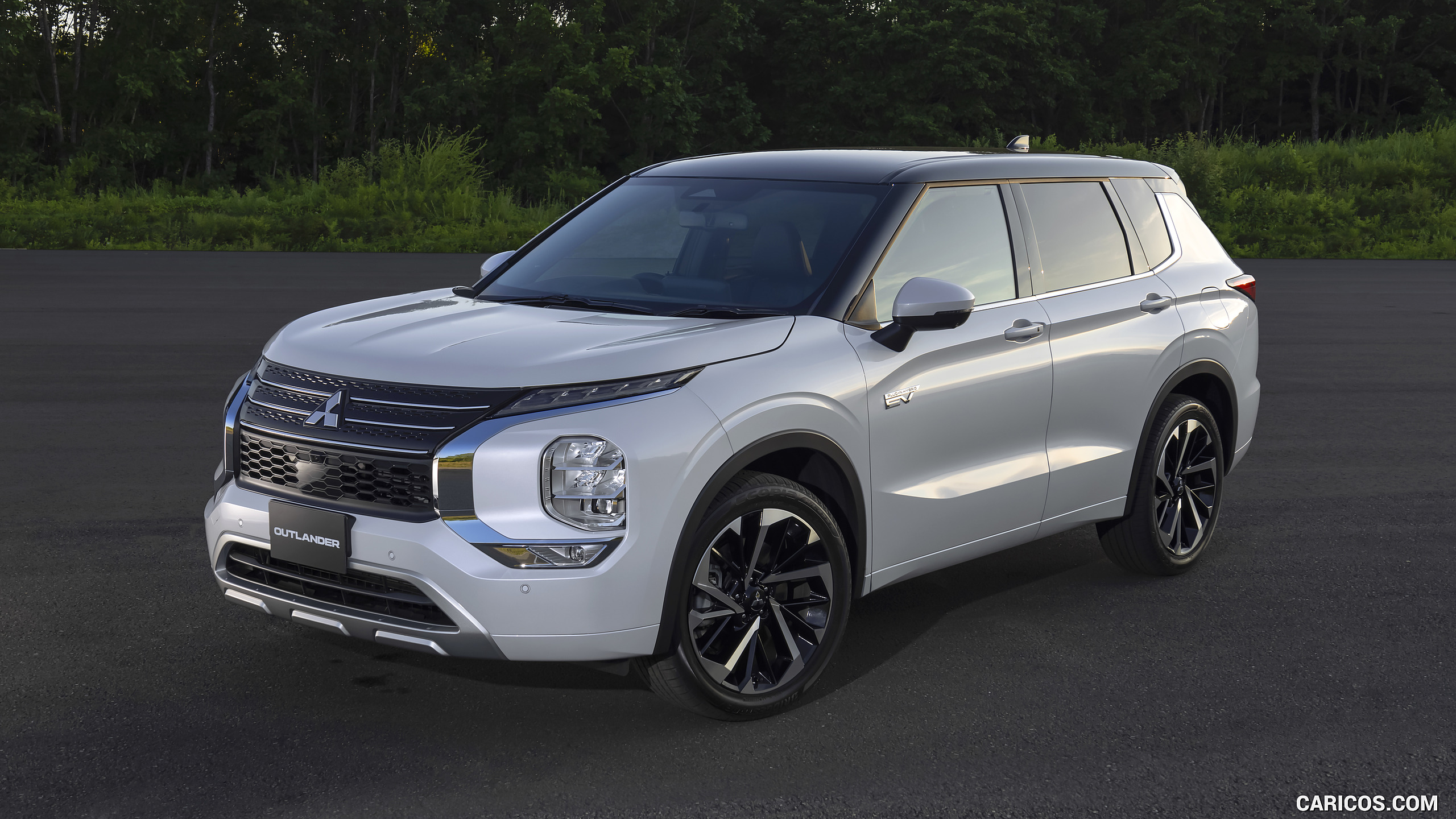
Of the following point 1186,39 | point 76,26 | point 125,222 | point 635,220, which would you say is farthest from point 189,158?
point 635,220

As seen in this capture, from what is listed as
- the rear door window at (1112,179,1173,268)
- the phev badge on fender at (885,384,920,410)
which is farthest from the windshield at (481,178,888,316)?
the rear door window at (1112,179,1173,268)

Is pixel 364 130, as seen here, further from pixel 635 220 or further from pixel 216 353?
pixel 635 220

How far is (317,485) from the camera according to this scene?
171 inches

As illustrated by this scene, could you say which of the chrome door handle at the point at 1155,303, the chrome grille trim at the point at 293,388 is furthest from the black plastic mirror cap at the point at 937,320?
the chrome grille trim at the point at 293,388

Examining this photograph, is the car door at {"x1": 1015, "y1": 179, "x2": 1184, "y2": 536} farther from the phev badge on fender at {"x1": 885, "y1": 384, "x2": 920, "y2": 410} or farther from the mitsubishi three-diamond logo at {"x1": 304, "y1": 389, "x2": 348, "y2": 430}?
the mitsubishi three-diamond logo at {"x1": 304, "y1": 389, "x2": 348, "y2": 430}

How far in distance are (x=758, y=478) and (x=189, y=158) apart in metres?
58.5

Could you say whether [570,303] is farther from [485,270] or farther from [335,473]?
[335,473]

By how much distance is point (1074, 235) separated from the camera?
6.03 metres

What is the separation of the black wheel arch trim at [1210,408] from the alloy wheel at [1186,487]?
0.13 metres

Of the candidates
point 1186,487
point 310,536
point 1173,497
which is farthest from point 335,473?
point 1186,487

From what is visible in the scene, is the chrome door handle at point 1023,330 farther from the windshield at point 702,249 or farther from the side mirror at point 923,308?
the windshield at point 702,249

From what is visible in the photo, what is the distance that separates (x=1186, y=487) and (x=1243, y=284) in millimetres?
1169

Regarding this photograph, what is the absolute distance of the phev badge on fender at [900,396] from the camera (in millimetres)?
4863

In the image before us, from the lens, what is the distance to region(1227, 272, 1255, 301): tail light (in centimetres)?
691
